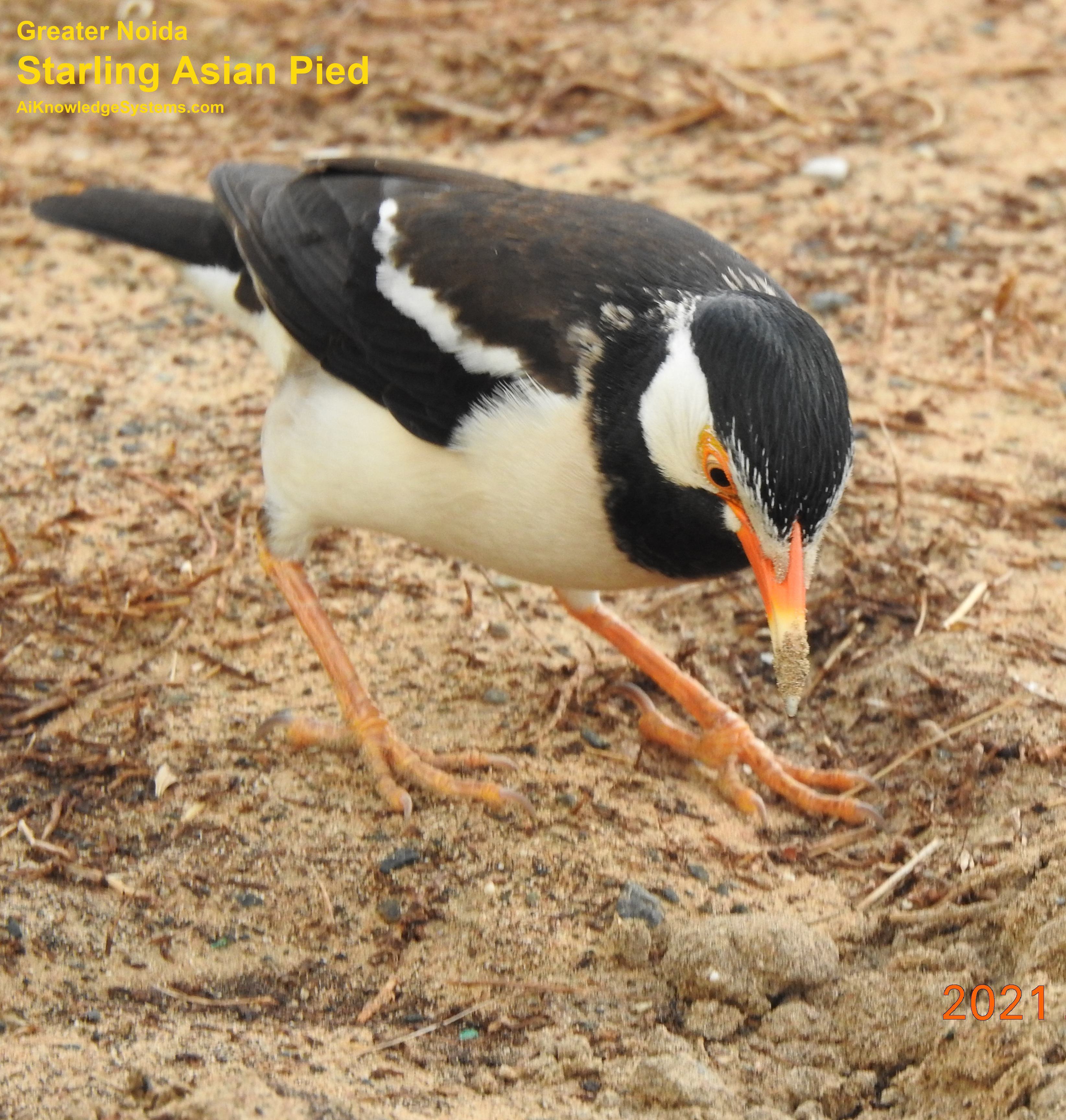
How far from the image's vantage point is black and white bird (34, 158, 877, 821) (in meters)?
3.68

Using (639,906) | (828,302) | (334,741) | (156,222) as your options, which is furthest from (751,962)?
(828,302)

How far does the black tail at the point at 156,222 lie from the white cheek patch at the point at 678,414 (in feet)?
7.73

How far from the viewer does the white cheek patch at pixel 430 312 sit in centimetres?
424

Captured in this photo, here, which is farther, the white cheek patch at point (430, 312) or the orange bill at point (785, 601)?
the white cheek patch at point (430, 312)

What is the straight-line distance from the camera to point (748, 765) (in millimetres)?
4879

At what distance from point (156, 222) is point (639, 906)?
3.47 meters

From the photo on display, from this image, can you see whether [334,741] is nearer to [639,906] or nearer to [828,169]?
[639,906]

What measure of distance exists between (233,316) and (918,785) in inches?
128

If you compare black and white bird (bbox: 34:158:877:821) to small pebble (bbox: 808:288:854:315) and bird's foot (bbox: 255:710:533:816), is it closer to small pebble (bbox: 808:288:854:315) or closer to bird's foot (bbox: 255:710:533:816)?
bird's foot (bbox: 255:710:533:816)

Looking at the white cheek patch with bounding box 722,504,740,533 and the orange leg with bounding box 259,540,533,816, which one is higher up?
the white cheek patch with bounding box 722,504,740,533

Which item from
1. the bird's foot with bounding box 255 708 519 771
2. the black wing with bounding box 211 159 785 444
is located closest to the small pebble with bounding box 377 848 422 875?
the bird's foot with bounding box 255 708 519 771

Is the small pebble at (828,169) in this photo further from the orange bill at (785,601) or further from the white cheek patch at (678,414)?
the orange bill at (785,601)

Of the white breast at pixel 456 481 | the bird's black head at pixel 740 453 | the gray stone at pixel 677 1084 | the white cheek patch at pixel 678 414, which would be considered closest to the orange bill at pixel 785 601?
the bird's black head at pixel 740 453

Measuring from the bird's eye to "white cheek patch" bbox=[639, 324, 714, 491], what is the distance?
3cm
